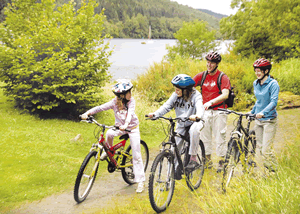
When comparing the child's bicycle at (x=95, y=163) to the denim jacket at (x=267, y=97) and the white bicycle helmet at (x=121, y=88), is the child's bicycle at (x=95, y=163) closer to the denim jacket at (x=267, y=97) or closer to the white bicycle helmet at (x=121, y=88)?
the white bicycle helmet at (x=121, y=88)

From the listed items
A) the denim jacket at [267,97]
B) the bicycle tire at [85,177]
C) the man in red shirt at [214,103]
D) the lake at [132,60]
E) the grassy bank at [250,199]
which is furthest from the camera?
the lake at [132,60]

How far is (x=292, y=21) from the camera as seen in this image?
17312 millimetres

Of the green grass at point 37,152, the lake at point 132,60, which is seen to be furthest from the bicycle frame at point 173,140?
the lake at point 132,60

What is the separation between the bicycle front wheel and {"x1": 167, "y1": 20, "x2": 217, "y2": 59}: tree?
38532 millimetres

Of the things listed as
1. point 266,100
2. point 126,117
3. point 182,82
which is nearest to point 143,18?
point 266,100

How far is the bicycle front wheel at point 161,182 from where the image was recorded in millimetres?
3759

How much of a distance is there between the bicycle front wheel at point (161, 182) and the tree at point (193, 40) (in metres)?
38.5

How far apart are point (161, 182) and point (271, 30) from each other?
18176 mm

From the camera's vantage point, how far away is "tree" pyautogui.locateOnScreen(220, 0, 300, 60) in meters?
17.5

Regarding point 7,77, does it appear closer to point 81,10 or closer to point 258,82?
point 81,10

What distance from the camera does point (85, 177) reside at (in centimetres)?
442

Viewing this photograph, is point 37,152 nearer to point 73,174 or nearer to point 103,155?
point 73,174

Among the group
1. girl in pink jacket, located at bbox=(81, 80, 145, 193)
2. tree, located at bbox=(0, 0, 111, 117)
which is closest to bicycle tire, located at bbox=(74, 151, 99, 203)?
girl in pink jacket, located at bbox=(81, 80, 145, 193)

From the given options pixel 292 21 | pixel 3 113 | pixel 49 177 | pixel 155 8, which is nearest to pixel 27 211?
pixel 49 177
